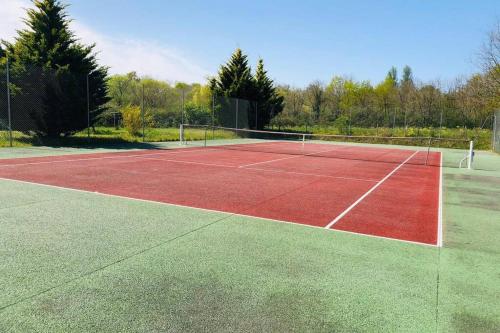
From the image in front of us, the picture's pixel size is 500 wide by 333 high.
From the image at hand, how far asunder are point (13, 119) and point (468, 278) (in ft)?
58.3

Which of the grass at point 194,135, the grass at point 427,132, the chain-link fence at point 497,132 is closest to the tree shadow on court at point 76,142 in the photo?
the grass at point 194,135

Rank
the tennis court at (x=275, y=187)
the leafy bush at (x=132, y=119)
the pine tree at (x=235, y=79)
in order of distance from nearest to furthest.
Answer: the tennis court at (x=275, y=187), the leafy bush at (x=132, y=119), the pine tree at (x=235, y=79)

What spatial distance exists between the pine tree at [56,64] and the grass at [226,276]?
42.8 feet

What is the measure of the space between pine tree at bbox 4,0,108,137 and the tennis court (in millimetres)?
5199

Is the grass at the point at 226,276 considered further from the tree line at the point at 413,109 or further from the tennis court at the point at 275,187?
the tree line at the point at 413,109

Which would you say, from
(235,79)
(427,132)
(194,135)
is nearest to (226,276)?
(194,135)

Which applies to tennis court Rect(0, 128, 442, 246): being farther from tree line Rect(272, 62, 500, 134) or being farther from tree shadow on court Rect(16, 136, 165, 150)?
tree line Rect(272, 62, 500, 134)

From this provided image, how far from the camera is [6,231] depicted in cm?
500

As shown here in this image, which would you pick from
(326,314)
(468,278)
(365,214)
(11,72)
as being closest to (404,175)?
(365,214)

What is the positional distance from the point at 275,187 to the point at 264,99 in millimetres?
27500

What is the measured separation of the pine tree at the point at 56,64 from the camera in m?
17.7

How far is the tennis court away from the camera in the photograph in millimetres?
6391

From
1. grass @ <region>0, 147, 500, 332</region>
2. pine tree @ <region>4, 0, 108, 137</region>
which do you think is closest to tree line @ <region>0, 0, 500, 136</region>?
pine tree @ <region>4, 0, 108, 137</region>

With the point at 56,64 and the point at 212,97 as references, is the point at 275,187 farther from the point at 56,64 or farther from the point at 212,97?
the point at 212,97
